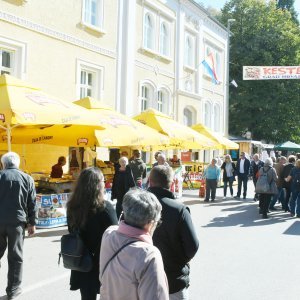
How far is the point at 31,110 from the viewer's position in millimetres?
8852

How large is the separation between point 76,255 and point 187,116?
23.1 meters

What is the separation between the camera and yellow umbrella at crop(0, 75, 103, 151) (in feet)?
28.1

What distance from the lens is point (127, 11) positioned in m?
19.4

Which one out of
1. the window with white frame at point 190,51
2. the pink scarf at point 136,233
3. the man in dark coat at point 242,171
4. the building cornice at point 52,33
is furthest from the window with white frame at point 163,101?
the pink scarf at point 136,233

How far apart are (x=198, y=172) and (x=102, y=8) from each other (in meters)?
8.99

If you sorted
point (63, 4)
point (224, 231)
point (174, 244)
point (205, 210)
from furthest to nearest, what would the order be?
point (63, 4) < point (205, 210) < point (224, 231) < point (174, 244)

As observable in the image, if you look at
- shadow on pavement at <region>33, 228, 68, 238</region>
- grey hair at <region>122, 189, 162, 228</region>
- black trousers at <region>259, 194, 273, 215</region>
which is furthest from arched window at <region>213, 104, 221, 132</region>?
grey hair at <region>122, 189, 162, 228</region>

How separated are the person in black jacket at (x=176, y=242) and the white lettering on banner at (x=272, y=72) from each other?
2010 cm

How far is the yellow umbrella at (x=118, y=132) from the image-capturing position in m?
11.3

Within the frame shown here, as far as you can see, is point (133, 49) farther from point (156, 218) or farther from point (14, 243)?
point (156, 218)

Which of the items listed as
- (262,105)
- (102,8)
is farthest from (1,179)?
(262,105)

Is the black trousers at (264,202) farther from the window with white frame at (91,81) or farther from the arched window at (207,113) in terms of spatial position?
the arched window at (207,113)

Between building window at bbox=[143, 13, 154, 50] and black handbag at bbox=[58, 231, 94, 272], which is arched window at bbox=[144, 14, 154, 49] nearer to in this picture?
building window at bbox=[143, 13, 154, 50]

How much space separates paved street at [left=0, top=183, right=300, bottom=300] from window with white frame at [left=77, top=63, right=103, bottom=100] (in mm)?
8168
